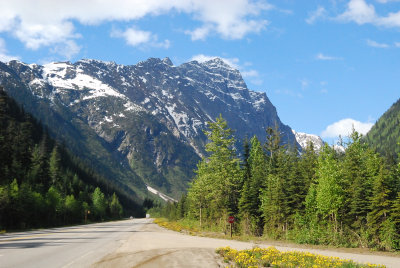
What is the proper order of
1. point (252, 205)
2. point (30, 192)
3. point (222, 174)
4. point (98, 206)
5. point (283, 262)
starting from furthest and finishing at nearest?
point (98, 206), point (30, 192), point (222, 174), point (252, 205), point (283, 262)

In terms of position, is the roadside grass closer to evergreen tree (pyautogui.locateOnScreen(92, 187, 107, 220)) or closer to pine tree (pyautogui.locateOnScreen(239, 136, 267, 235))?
pine tree (pyautogui.locateOnScreen(239, 136, 267, 235))

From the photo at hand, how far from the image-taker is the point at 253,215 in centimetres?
4056

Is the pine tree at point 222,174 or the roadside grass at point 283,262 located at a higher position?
the pine tree at point 222,174

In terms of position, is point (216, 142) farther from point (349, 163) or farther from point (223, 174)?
point (349, 163)

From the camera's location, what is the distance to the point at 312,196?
32875 millimetres

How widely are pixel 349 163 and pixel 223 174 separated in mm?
17172

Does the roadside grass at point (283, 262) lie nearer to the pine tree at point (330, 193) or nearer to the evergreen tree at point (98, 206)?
the pine tree at point (330, 193)

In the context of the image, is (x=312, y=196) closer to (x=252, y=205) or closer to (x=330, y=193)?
(x=330, y=193)

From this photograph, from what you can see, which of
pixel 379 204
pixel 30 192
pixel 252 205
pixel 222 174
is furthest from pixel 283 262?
pixel 30 192

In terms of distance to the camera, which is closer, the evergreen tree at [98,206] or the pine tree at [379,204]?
the pine tree at [379,204]

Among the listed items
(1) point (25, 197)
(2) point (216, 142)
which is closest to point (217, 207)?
(2) point (216, 142)

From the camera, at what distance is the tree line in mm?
24812

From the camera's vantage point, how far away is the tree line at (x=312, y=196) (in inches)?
977

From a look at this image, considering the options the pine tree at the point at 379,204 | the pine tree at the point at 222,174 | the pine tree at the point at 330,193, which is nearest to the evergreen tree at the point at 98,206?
the pine tree at the point at 222,174
